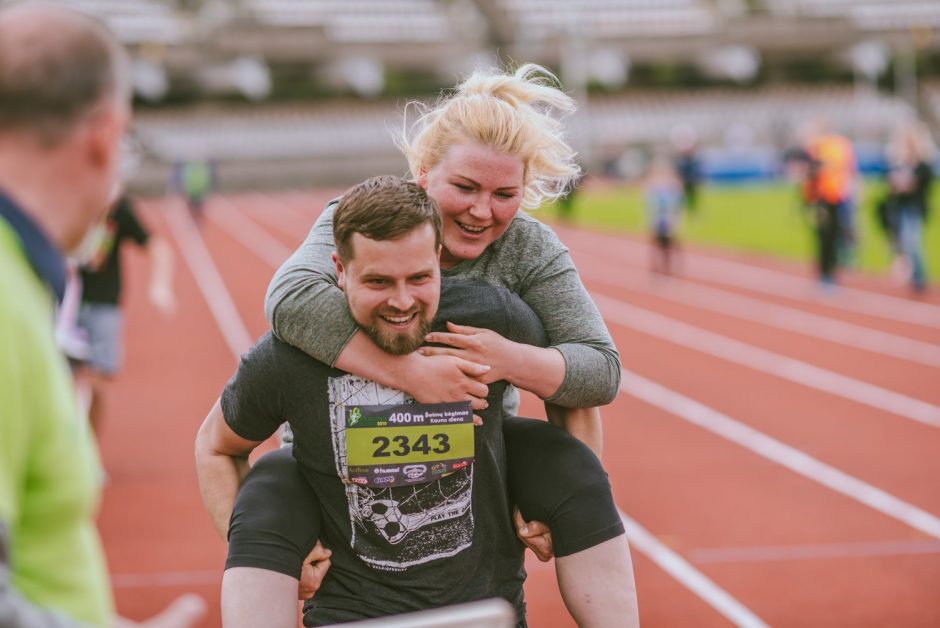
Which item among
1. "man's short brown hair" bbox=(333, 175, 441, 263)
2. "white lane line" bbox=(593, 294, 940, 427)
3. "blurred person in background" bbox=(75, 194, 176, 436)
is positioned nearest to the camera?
"man's short brown hair" bbox=(333, 175, 441, 263)

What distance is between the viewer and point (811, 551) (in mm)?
6785

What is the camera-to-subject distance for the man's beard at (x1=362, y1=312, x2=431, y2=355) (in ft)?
9.14

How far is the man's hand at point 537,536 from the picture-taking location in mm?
3004

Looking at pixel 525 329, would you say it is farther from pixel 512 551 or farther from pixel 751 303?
pixel 751 303

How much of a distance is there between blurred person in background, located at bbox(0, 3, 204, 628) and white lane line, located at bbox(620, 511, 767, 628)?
4.17m

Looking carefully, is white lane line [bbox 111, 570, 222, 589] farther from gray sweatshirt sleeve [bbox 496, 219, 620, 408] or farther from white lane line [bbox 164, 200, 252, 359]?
gray sweatshirt sleeve [bbox 496, 219, 620, 408]

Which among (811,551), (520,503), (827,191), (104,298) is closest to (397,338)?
(520,503)

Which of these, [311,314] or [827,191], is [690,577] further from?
[827,191]

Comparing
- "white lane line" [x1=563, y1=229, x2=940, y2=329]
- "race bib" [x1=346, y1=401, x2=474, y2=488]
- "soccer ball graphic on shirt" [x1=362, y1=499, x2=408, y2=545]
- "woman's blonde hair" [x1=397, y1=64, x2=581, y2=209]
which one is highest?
"woman's blonde hair" [x1=397, y1=64, x2=581, y2=209]

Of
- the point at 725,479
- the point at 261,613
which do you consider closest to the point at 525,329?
the point at 261,613

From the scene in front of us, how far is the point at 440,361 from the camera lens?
2.83m

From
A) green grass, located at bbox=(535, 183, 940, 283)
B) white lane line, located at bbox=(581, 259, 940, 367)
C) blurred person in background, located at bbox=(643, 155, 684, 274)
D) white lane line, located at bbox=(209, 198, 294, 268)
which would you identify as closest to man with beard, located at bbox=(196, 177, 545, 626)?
white lane line, located at bbox=(581, 259, 940, 367)

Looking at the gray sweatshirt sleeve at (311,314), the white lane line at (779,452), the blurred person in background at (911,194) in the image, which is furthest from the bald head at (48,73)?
the blurred person in background at (911,194)

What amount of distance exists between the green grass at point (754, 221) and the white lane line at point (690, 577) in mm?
11693
